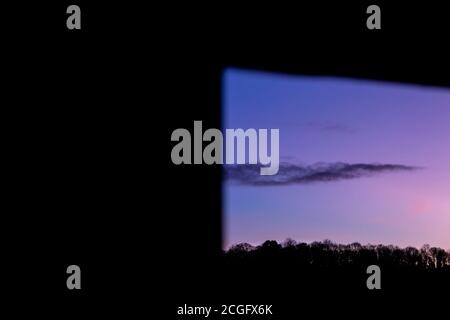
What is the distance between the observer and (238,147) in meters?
2.05

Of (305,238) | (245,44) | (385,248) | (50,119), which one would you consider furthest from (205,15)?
(385,248)

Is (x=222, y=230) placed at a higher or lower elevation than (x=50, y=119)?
lower

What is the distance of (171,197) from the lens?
2082 mm

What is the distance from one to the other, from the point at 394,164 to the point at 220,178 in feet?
2.21
